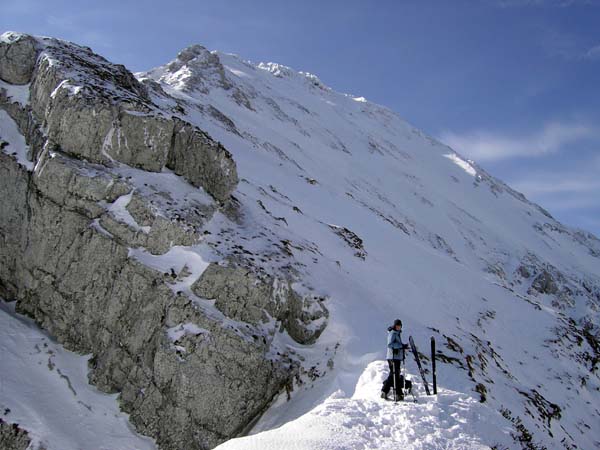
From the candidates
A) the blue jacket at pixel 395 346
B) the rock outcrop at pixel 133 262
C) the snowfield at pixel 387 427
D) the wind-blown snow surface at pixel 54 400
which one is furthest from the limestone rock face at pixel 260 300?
the blue jacket at pixel 395 346

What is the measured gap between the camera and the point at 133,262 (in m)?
16.7

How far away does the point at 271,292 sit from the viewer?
16.8 m

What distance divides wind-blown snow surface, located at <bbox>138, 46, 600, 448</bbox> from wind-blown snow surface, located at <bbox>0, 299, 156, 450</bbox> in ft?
14.8

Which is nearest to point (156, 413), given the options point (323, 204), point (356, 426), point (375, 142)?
point (356, 426)

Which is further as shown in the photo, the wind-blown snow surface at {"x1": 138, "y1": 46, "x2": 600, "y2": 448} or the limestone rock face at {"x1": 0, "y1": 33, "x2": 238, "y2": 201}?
the limestone rock face at {"x1": 0, "y1": 33, "x2": 238, "y2": 201}

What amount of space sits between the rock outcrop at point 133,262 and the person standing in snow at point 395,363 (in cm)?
415

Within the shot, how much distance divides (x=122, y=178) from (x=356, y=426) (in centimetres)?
1239

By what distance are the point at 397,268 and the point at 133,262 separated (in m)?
20.4

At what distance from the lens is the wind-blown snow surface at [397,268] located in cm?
1640

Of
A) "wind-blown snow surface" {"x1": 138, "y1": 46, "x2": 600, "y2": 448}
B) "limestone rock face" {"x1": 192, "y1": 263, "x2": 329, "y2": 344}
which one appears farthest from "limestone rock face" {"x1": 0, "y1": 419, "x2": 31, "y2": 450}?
"wind-blown snow surface" {"x1": 138, "y1": 46, "x2": 600, "y2": 448}

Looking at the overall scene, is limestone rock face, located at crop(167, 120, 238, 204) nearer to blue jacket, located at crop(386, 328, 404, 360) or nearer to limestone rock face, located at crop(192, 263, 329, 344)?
limestone rock face, located at crop(192, 263, 329, 344)

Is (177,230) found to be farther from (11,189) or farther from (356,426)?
(356,426)

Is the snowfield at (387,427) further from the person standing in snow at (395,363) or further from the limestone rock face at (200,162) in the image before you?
the limestone rock face at (200,162)

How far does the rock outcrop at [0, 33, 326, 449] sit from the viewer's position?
1470cm
